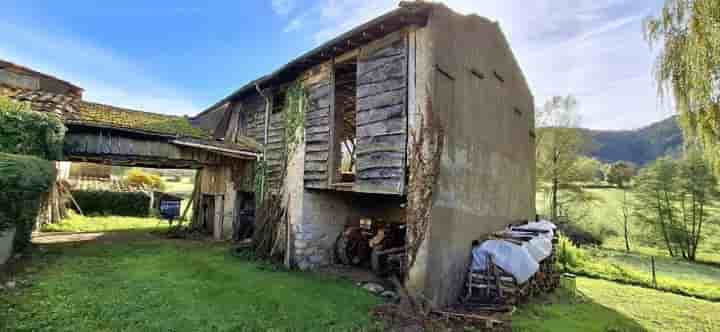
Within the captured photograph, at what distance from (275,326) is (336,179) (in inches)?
136

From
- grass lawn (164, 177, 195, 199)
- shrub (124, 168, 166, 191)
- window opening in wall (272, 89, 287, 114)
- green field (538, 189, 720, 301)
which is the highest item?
window opening in wall (272, 89, 287, 114)

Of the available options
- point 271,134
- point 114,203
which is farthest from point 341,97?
point 114,203

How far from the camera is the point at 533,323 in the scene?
16.3ft

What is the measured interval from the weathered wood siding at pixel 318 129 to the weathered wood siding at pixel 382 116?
1143mm

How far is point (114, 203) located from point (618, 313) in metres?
21.1

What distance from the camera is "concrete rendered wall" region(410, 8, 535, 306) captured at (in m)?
5.07

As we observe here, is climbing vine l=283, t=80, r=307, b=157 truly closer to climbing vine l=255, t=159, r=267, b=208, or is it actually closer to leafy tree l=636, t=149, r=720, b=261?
climbing vine l=255, t=159, r=267, b=208

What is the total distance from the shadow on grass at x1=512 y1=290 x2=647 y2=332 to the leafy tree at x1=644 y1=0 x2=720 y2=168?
3351 mm

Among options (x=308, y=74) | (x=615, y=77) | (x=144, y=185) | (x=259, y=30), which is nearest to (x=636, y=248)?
(x=615, y=77)

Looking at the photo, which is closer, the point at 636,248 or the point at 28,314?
the point at 28,314

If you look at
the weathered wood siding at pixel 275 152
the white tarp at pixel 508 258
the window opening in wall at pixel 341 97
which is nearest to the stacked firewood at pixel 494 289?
the white tarp at pixel 508 258

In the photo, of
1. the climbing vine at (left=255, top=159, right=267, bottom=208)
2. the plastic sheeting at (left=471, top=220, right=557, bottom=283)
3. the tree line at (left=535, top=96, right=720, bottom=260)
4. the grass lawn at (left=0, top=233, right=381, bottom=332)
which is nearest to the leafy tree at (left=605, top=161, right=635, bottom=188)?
the tree line at (left=535, top=96, right=720, bottom=260)

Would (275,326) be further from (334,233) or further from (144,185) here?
(144,185)

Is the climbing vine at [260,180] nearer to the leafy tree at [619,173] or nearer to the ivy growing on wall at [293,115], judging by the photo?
the ivy growing on wall at [293,115]
